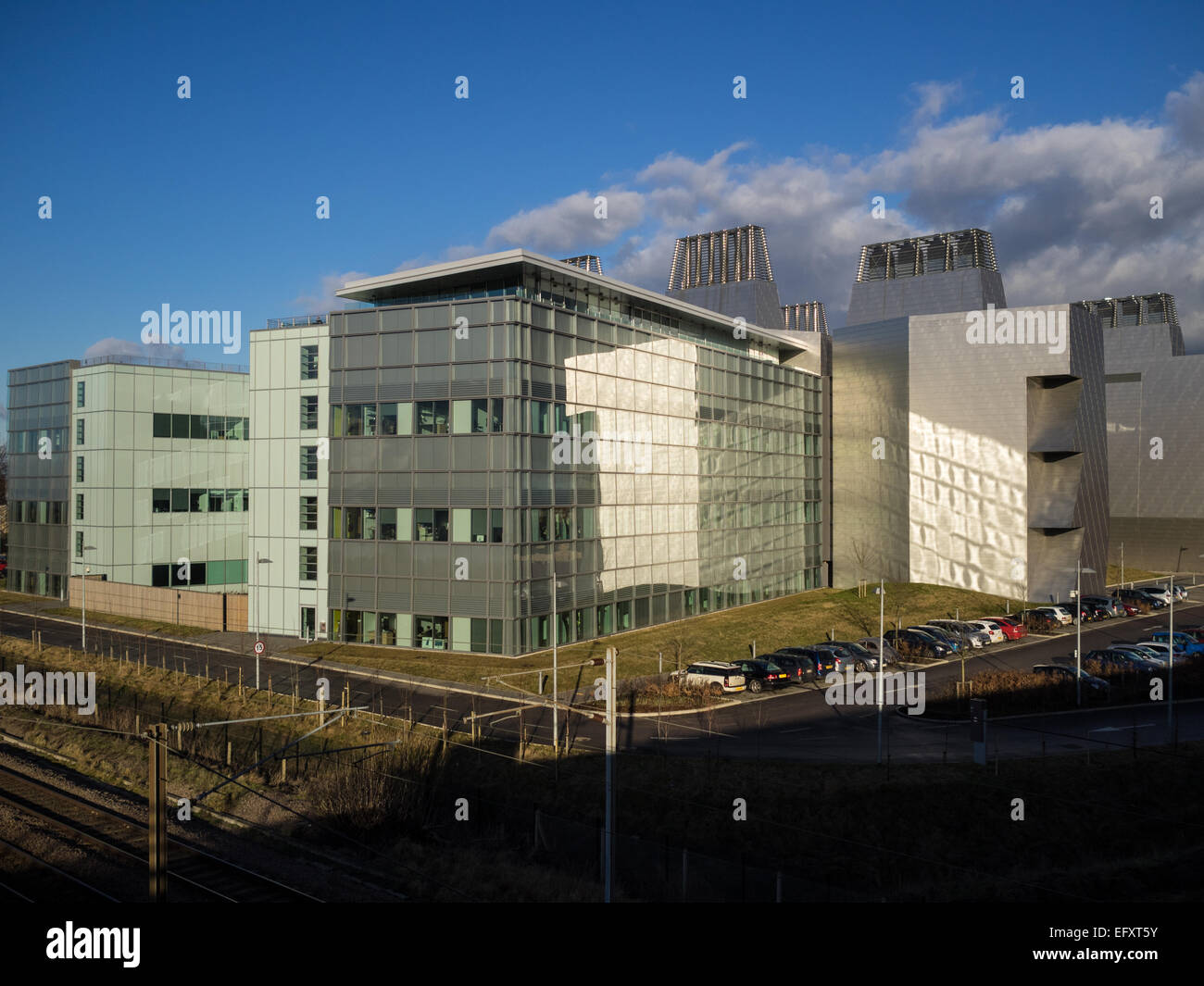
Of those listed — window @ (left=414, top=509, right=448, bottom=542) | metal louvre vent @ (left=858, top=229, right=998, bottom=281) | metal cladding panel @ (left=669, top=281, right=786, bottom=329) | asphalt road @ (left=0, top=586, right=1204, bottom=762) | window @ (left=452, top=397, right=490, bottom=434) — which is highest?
metal louvre vent @ (left=858, top=229, right=998, bottom=281)

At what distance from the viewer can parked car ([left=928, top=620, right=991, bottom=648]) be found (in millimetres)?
49094

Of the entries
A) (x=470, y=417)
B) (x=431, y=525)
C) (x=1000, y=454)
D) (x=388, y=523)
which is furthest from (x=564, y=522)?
(x=1000, y=454)

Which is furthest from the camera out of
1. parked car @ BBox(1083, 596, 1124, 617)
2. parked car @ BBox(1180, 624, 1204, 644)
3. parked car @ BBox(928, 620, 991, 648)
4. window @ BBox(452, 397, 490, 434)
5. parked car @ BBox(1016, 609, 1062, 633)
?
parked car @ BBox(1083, 596, 1124, 617)

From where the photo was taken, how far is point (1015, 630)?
5231 centimetres

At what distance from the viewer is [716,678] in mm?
38438

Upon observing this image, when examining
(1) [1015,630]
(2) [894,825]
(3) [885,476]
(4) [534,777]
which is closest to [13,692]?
(4) [534,777]

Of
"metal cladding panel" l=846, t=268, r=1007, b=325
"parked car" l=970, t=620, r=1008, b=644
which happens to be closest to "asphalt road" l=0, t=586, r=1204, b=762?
"parked car" l=970, t=620, r=1008, b=644

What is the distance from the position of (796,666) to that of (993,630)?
16.8 meters

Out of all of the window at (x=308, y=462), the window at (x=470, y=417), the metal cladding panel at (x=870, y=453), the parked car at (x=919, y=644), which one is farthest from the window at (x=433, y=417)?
the metal cladding panel at (x=870, y=453)

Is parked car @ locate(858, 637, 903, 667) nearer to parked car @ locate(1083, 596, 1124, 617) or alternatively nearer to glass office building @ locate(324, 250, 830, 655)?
glass office building @ locate(324, 250, 830, 655)

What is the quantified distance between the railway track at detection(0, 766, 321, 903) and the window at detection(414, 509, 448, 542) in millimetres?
21440

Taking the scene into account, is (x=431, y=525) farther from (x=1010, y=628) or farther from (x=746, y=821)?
(x=1010, y=628)
